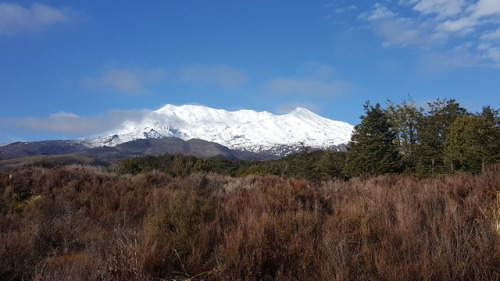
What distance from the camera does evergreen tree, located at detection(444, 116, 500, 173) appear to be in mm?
26250

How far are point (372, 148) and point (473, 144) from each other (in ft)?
29.0

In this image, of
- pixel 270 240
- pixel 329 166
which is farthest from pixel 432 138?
pixel 270 240

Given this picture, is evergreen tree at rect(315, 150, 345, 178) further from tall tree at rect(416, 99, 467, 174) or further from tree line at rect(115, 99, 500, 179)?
tall tree at rect(416, 99, 467, 174)

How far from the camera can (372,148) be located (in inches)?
1307

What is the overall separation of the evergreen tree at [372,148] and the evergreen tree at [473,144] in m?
5.20

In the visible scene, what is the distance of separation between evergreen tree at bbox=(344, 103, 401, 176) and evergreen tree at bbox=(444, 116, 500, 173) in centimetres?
520

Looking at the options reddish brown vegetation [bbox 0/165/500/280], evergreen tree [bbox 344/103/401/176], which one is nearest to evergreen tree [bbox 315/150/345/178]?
evergreen tree [bbox 344/103/401/176]

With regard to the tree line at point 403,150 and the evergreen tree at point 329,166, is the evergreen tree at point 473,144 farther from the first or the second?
the evergreen tree at point 329,166

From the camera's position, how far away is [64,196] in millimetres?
9898

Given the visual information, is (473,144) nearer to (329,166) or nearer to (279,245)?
(329,166)

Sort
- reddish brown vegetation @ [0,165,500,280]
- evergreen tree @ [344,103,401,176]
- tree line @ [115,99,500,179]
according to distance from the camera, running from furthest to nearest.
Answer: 1. evergreen tree @ [344,103,401,176]
2. tree line @ [115,99,500,179]
3. reddish brown vegetation @ [0,165,500,280]

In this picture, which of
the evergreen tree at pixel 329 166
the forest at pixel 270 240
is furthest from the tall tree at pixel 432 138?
the forest at pixel 270 240

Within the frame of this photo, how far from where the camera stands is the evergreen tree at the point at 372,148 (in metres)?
31.9

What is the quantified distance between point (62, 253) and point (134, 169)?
A: 1461 cm
